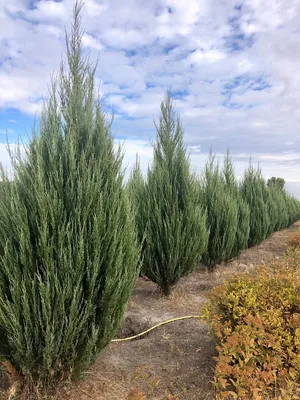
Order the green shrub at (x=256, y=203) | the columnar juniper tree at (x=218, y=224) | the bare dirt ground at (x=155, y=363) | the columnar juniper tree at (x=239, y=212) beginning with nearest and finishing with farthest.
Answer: the bare dirt ground at (x=155, y=363) < the columnar juniper tree at (x=218, y=224) < the columnar juniper tree at (x=239, y=212) < the green shrub at (x=256, y=203)

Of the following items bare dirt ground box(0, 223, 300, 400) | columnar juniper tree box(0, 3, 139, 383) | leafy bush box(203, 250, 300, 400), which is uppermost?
columnar juniper tree box(0, 3, 139, 383)

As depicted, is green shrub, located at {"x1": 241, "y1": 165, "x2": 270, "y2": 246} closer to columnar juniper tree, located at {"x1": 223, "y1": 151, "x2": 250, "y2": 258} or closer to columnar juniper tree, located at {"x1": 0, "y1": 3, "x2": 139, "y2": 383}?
columnar juniper tree, located at {"x1": 223, "y1": 151, "x2": 250, "y2": 258}

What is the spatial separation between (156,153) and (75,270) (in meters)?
4.12

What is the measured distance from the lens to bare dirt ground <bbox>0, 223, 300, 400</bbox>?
3.01 m

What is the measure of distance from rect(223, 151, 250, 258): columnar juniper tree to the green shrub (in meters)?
1.32

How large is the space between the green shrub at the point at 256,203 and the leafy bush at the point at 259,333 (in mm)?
8535

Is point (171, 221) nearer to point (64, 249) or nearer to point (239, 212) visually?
point (64, 249)

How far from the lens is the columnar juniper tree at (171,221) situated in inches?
229

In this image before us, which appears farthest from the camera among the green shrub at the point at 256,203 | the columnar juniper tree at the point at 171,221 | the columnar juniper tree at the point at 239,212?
the green shrub at the point at 256,203

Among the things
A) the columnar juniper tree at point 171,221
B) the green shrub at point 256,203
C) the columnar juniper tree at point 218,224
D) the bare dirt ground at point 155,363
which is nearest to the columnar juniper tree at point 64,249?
the bare dirt ground at point 155,363

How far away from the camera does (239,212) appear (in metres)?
10.7

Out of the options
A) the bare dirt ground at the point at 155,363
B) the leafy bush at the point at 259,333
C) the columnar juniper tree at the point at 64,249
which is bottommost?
the bare dirt ground at the point at 155,363

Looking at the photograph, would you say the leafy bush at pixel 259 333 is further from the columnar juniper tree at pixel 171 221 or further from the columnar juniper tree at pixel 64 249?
the columnar juniper tree at pixel 171 221

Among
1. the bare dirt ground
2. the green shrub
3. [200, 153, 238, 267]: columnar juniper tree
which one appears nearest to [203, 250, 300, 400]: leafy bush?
the bare dirt ground
